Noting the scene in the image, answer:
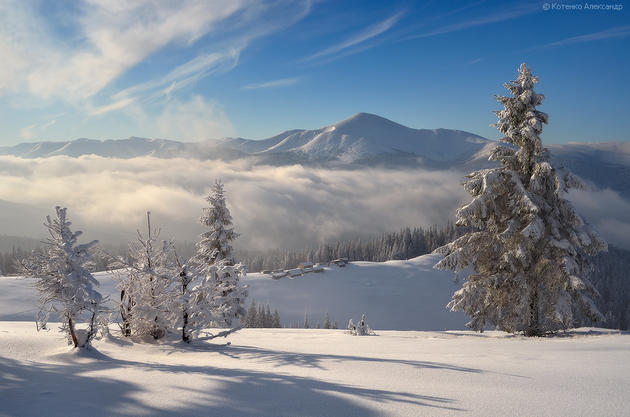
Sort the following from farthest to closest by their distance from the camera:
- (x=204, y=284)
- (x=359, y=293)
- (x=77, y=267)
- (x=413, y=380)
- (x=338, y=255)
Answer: (x=338, y=255) → (x=359, y=293) → (x=204, y=284) → (x=77, y=267) → (x=413, y=380)

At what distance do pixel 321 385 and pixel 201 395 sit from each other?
1.54m

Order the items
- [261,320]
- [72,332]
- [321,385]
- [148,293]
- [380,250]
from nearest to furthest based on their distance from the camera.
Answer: [321,385], [72,332], [148,293], [261,320], [380,250]

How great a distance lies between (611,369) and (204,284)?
9.02m

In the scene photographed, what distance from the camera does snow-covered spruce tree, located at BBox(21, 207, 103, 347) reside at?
26.7 feet

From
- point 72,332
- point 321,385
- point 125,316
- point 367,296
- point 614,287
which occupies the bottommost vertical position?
point 614,287

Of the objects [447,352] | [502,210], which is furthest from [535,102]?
[447,352]

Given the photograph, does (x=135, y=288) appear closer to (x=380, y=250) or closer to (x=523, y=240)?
(x=523, y=240)

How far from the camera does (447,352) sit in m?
8.52

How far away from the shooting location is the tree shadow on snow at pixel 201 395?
3934 mm

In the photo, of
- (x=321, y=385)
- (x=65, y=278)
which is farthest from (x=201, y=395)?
(x=65, y=278)

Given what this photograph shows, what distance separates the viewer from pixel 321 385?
16.2 feet

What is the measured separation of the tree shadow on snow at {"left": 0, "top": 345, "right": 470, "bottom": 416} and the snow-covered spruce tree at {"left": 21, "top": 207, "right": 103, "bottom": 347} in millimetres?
2182

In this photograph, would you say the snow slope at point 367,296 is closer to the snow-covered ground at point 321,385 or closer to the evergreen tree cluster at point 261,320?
the evergreen tree cluster at point 261,320

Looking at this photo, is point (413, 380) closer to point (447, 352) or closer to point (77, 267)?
point (447, 352)
